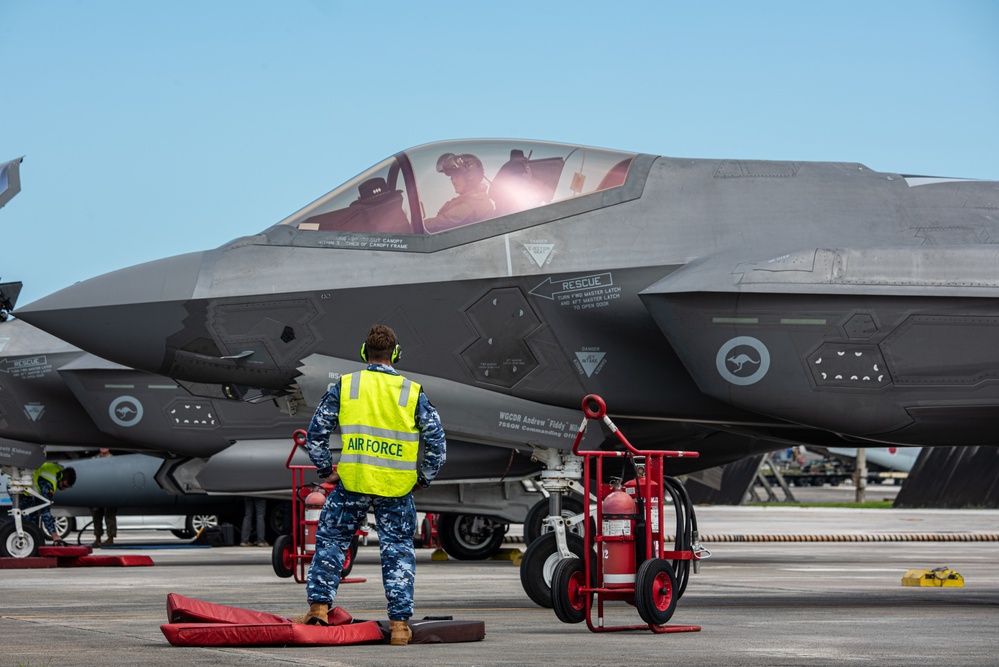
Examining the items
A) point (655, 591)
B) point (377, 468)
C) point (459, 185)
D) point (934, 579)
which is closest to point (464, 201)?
point (459, 185)

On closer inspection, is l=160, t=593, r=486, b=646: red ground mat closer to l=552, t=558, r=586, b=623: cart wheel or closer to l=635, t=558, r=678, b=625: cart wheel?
l=552, t=558, r=586, b=623: cart wheel

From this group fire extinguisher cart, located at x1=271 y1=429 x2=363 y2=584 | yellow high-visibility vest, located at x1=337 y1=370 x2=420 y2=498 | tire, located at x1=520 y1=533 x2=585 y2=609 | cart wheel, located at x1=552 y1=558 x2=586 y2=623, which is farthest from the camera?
fire extinguisher cart, located at x1=271 y1=429 x2=363 y2=584

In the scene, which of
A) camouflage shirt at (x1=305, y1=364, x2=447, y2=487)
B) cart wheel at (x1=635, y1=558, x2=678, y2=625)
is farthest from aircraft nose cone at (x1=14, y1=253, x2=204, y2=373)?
cart wheel at (x1=635, y1=558, x2=678, y2=625)

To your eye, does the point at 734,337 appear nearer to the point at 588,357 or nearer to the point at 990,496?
the point at 588,357

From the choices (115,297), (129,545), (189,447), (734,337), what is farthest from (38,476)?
(734,337)

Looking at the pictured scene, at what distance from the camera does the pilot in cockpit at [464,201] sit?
9.85 meters

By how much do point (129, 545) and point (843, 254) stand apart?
18440mm

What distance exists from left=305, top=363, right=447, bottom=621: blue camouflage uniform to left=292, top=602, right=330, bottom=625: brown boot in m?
0.03

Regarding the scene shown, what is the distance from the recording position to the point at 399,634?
6.57 metres

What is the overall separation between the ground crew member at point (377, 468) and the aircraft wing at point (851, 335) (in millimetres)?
2976

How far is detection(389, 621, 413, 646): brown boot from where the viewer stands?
21.5 ft

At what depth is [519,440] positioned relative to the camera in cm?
976

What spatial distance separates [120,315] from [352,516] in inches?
140

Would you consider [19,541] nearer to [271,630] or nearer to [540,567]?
[540,567]
